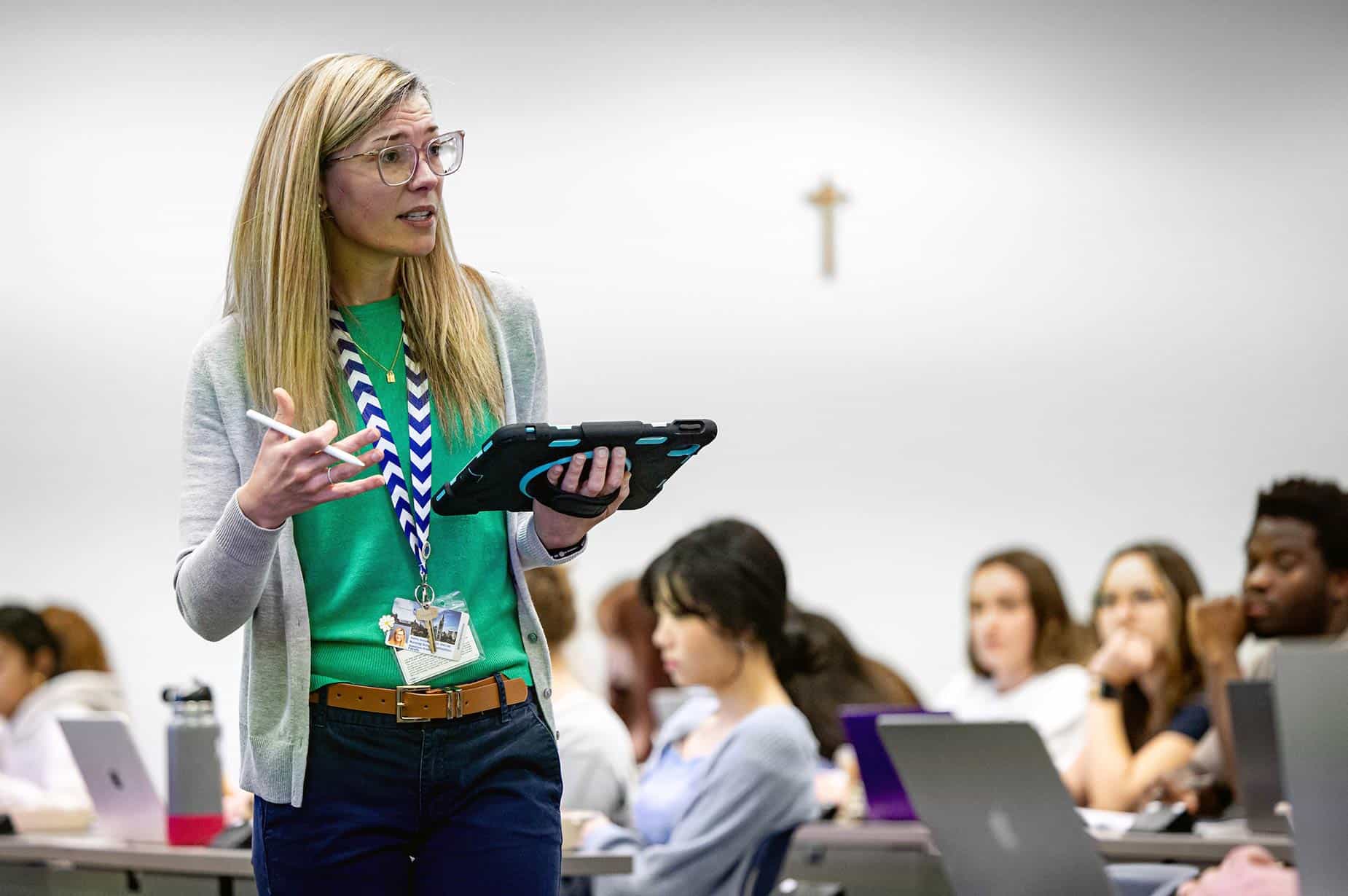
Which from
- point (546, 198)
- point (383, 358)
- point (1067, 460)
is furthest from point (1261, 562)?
point (546, 198)

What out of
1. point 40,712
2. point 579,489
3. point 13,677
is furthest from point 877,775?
point 13,677

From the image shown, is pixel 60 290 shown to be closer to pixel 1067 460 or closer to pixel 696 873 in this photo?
pixel 1067 460

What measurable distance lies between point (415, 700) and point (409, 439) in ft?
0.83

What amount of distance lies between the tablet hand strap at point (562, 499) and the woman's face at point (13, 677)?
16.6 feet

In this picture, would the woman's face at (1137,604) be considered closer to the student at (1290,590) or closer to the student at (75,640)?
the student at (1290,590)

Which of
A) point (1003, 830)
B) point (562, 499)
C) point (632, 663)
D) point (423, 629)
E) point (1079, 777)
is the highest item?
point (562, 499)

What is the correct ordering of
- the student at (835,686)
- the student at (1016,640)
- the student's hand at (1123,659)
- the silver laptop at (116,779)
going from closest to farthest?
the silver laptop at (116,779) < the student's hand at (1123,659) < the student at (835,686) < the student at (1016,640)

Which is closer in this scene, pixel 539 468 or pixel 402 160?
pixel 539 468

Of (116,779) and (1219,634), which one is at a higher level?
(1219,634)

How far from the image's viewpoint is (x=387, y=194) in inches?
59.9

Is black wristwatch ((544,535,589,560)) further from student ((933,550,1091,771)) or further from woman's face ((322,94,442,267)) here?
student ((933,550,1091,771))

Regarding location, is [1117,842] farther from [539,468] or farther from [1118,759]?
[539,468]

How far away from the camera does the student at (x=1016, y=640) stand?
5.01 meters

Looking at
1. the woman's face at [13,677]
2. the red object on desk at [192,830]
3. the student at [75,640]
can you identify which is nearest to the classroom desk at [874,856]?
the red object on desk at [192,830]
